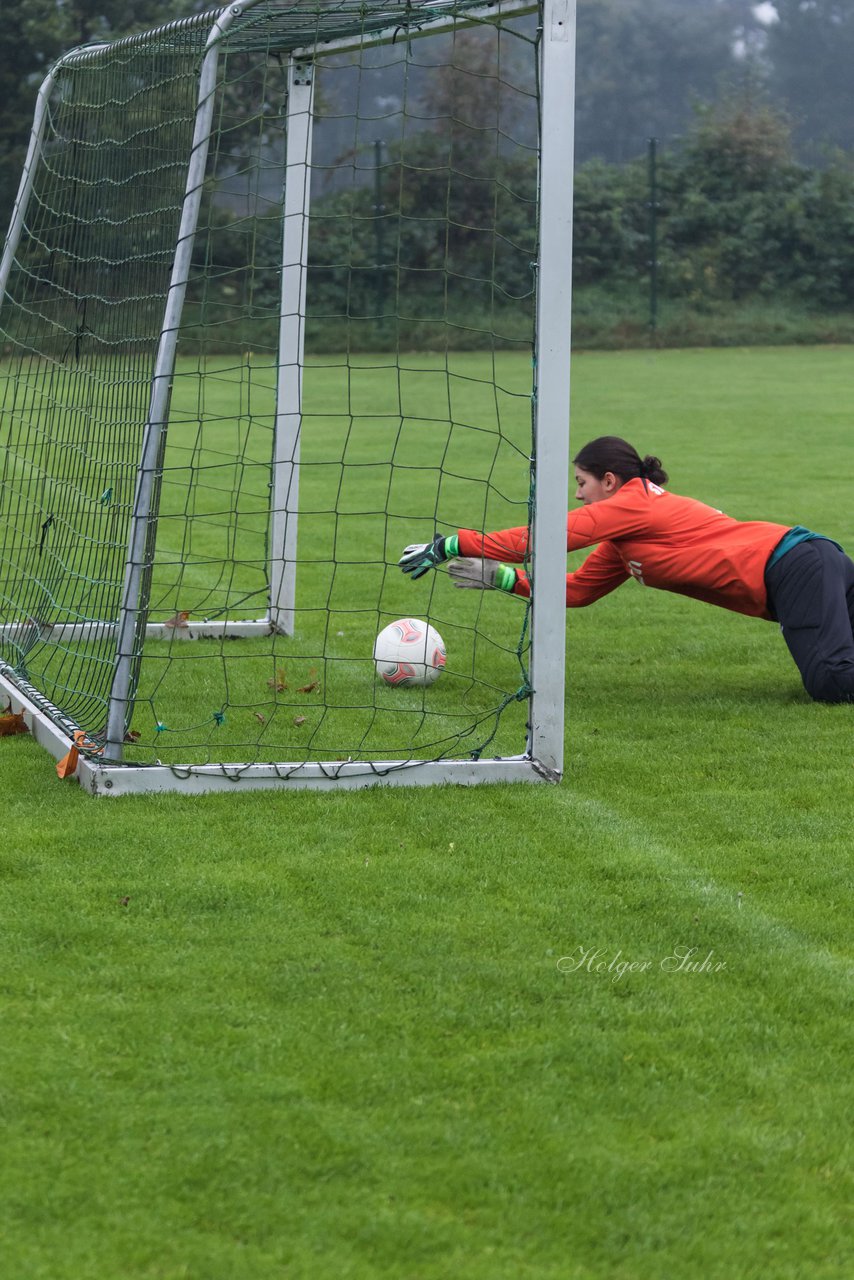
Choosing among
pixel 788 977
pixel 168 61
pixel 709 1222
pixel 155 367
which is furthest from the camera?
pixel 168 61

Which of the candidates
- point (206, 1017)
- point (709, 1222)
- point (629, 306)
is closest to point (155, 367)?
point (206, 1017)

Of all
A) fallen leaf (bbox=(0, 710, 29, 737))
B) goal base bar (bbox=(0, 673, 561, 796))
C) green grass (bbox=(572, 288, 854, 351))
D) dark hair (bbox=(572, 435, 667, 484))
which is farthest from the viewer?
green grass (bbox=(572, 288, 854, 351))

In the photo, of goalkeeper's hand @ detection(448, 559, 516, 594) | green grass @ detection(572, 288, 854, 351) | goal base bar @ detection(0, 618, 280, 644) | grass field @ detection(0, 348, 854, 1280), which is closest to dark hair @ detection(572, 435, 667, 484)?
goalkeeper's hand @ detection(448, 559, 516, 594)

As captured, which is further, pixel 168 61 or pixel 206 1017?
pixel 168 61

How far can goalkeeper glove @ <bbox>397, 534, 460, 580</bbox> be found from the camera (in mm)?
5340

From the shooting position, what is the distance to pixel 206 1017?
9.87 ft

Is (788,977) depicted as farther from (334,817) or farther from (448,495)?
(448,495)

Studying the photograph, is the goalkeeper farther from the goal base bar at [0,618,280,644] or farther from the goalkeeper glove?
the goal base bar at [0,618,280,644]

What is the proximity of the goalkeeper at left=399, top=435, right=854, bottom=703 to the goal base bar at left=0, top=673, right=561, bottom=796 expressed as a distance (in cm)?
93

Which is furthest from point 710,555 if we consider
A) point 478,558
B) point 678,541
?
point 478,558

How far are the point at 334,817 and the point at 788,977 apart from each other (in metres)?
1.52

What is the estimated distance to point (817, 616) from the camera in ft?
18.2

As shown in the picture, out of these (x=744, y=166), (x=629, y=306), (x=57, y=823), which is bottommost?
(x=57, y=823)

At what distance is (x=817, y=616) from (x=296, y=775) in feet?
6.91
